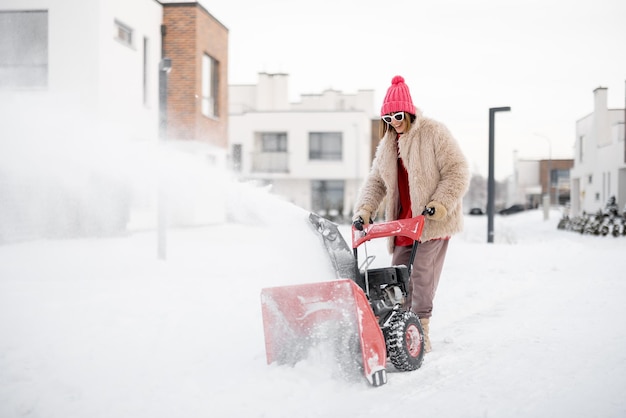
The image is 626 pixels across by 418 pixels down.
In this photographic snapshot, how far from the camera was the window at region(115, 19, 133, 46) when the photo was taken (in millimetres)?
14273

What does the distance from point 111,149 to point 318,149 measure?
94.8 ft

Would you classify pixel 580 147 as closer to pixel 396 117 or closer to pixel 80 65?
pixel 80 65

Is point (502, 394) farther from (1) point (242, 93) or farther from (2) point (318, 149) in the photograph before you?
(1) point (242, 93)

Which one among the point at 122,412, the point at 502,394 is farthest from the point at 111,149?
the point at 502,394

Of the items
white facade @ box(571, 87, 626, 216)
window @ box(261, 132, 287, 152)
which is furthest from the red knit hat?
window @ box(261, 132, 287, 152)

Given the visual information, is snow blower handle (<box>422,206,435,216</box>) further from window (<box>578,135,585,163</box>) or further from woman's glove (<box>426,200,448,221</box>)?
window (<box>578,135,585,163</box>)

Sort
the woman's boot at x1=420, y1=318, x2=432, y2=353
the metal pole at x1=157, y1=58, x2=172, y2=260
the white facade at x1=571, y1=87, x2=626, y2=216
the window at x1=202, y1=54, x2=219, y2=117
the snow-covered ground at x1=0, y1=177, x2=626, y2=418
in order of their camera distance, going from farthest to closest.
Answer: the white facade at x1=571, y1=87, x2=626, y2=216 → the window at x1=202, y1=54, x2=219, y2=117 → the metal pole at x1=157, y1=58, x2=172, y2=260 → the woman's boot at x1=420, y1=318, x2=432, y2=353 → the snow-covered ground at x1=0, y1=177, x2=626, y2=418

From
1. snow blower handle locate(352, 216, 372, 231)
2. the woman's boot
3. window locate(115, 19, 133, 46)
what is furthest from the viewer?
window locate(115, 19, 133, 46)

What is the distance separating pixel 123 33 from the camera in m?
14.7

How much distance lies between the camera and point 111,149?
8867mm

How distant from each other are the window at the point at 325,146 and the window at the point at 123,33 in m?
22.8

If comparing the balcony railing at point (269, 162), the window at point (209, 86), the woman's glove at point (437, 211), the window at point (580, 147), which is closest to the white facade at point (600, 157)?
the window at point (580, 147)

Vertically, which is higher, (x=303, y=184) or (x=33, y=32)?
(x=33, y=32)

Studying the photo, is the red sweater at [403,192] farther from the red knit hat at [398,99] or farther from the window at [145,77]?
the window at [145,77]
